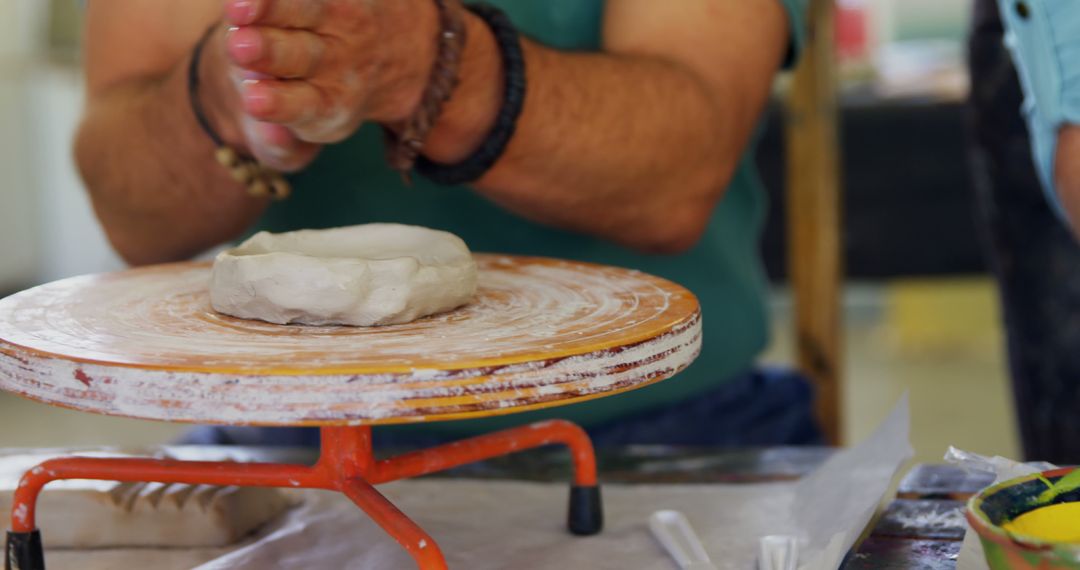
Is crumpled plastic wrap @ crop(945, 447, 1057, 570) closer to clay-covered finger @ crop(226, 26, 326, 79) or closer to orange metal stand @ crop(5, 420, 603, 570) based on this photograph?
orange metal stand @ crop(5, 420, 603, 570)

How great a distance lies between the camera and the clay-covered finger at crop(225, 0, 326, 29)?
2.40ft

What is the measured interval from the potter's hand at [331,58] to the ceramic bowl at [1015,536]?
1.55ft

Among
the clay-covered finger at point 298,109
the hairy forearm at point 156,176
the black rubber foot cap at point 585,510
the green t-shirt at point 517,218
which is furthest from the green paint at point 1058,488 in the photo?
the hairy forearm at point 156,176

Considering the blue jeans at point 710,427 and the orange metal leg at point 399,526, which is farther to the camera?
the blue jeans at point 710,427

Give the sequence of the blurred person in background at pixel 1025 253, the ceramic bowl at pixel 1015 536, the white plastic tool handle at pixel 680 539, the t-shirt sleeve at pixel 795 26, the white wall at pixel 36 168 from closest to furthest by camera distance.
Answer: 1. the ceramic bowl at pixel 1015 536
2. the white plastic tool handle at pixel 680 539
3. the t-shirt sleeve at pixel 795 26
4. the blurred person in background at pixel 1025 253
5. the white wall at pixel 36 168

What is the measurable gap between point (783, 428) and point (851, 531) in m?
0.57

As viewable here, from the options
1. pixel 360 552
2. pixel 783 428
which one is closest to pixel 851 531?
pixel 360 552

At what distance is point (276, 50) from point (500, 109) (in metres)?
0.25

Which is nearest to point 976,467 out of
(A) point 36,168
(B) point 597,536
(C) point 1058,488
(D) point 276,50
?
(C) point 1058,488

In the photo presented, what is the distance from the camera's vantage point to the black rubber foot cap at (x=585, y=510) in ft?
2.78

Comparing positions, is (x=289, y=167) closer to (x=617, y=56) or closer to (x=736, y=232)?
(x=617, y=56)

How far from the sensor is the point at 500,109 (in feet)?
3.11

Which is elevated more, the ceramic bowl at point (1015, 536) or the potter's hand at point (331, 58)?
the potter's hand at point (331, 58)

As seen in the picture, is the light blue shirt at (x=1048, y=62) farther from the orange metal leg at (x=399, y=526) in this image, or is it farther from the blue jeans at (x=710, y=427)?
the orange metal leg at (x=399, y=526)
